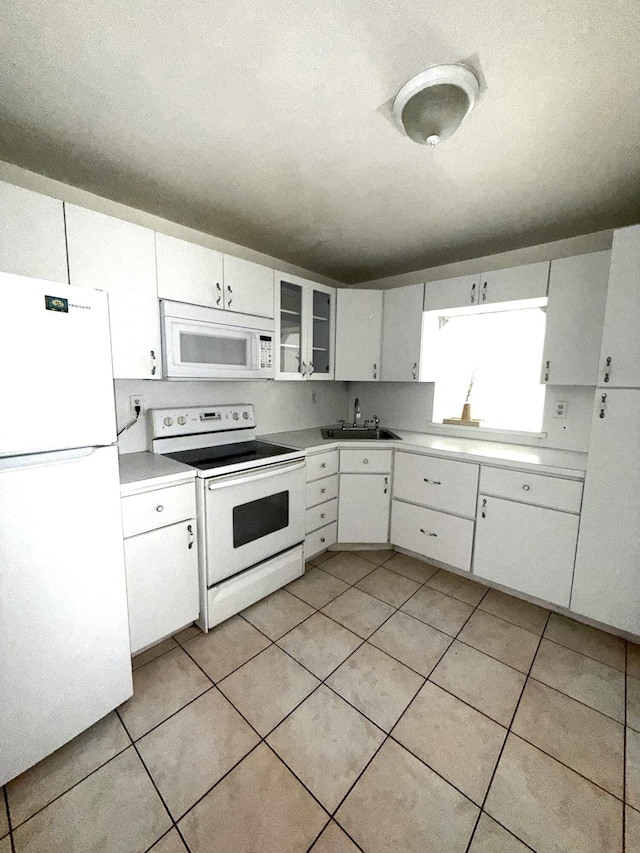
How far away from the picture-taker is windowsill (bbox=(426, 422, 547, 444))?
98.6 inches

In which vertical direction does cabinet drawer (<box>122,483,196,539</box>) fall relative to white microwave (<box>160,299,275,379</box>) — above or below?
below

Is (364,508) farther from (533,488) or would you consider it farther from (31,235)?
(31,235)

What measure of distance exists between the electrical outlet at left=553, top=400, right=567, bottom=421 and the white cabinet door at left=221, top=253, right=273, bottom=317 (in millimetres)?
2083

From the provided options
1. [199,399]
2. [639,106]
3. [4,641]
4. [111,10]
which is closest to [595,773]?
[4,641]

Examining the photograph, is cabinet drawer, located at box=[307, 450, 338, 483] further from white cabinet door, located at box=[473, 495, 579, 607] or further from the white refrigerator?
the white refrigerator

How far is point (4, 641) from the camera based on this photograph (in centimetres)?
109

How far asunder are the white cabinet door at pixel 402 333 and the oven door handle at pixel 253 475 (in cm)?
119

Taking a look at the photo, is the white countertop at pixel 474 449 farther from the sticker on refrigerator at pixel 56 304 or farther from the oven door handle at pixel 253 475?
the sticker on refrigerator at pixel 56 304

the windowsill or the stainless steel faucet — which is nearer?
the windowsill

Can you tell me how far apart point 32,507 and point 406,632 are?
6.04 feet

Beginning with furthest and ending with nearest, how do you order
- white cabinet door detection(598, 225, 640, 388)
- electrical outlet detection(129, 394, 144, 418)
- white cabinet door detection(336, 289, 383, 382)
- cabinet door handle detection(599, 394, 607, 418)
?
white cabinet door detection(336, 289, 383, 382) < electrical outlet detection(129, 394, 144, 418) < cabinet door handle detection(599, 394, 607, 418) < white cabinet door detection(598, 225, 640, 388)

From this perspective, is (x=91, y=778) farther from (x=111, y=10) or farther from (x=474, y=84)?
(x=474, y=84)

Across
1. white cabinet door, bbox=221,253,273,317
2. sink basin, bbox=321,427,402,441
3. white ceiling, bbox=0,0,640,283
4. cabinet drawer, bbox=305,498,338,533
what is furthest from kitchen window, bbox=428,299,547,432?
white cabinet door, bbox=221,253,273,317

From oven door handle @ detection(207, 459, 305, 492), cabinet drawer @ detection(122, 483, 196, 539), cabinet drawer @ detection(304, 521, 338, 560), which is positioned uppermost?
oven door handle @ detection(207, 459, 305, 492)
